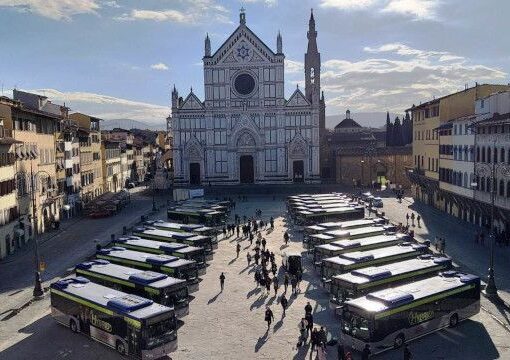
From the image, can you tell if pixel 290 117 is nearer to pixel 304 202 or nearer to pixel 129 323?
pixel 304 202

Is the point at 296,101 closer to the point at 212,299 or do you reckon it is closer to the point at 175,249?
the point at 175,249

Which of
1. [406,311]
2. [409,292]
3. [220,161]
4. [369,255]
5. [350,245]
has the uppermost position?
[220,161]

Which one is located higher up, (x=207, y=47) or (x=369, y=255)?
(x=207, y=47)

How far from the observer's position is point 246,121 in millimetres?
94125

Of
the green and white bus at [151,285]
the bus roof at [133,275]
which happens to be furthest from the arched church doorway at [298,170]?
the green and white bus at [151,285]

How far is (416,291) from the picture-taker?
24.3 m

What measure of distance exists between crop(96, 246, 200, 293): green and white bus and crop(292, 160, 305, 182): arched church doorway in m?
63.6

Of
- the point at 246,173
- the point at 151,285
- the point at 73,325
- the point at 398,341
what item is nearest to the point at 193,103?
the point at 246,173

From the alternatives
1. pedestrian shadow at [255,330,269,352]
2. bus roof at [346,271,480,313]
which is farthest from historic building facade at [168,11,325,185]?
pedestrian shadow at [255,330,269,352]

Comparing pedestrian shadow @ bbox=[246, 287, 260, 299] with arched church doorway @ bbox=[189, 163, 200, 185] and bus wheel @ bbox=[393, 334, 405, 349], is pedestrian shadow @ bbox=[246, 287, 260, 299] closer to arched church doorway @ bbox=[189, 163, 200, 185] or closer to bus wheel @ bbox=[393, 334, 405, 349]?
bus wheel @ bbox=[393, 334, 405, 349]

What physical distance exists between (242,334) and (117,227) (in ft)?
118

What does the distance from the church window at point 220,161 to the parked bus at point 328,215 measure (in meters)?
41.9

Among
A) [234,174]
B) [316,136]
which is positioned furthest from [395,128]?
[234,174]

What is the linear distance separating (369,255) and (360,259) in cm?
106
